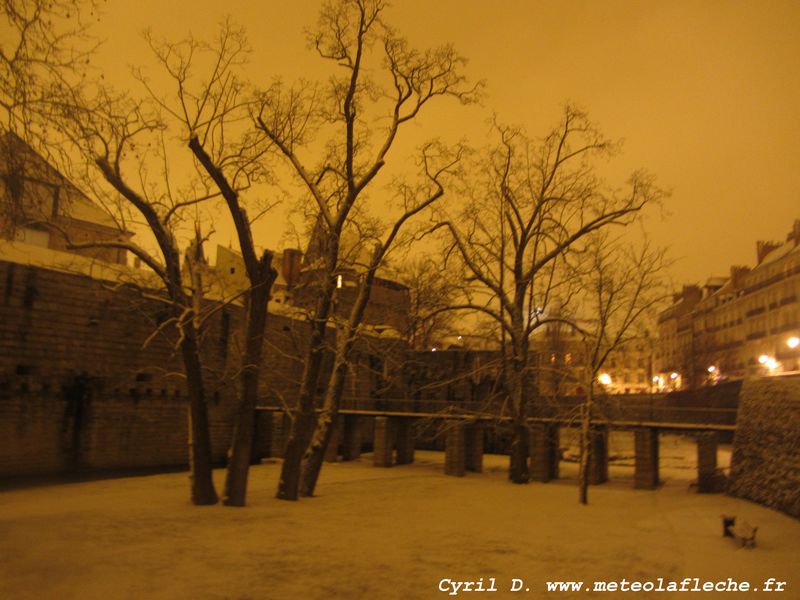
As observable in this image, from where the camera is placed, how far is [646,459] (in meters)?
24.2

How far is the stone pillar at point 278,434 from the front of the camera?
3164 centimetres

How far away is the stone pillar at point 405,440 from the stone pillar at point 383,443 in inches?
51.2

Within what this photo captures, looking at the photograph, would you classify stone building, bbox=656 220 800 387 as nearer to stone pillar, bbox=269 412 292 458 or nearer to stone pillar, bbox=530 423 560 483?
stone pillar, bbox=530 423 560 483

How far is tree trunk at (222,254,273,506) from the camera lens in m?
12.2

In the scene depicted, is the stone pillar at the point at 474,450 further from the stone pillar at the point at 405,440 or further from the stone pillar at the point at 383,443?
the stone pillar at the point at 405,440

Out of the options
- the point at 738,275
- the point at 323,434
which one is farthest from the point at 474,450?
the point at 738,275

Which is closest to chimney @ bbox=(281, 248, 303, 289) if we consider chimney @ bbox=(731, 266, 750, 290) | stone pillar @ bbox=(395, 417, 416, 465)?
stone pillar @ bbox=(395, 417, 416, 465)

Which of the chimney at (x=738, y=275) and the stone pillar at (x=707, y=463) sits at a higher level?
the chimney at (x=738, y=275)

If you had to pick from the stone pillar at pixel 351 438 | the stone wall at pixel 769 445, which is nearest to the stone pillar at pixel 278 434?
the stone pillar at pixel 351 438

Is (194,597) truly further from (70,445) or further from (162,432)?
(162,432)

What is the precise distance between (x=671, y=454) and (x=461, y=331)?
19.8 metres

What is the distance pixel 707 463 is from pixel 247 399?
16.6 m

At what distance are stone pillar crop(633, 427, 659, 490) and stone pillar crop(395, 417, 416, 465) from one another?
11085mm

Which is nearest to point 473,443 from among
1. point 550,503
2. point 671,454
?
point 550,503
